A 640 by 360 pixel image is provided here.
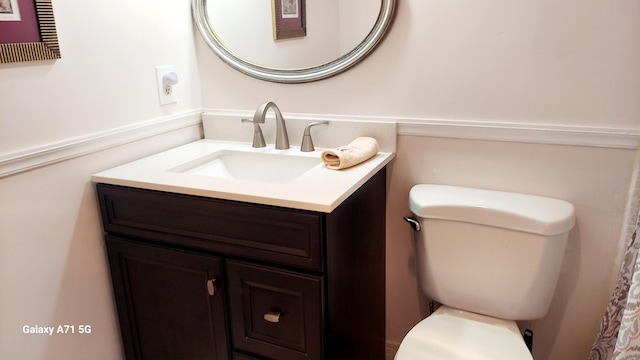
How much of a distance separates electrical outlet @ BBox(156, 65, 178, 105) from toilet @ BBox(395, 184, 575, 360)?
90 cm

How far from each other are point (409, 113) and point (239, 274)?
2.38ft

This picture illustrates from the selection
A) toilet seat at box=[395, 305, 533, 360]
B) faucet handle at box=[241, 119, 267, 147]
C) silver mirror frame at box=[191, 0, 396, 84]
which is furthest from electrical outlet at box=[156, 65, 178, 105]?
toilet seat at box=[395, 305, 533, 360]

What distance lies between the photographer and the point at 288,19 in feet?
5.00

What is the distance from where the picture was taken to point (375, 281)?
1.55 metres

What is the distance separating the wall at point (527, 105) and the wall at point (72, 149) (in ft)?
1.86

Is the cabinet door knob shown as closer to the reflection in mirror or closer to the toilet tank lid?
the toilet tank lid

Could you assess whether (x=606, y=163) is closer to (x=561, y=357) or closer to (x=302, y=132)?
(x=561, y=357)

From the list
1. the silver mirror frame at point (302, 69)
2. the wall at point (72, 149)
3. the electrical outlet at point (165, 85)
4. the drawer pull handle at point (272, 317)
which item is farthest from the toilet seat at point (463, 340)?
the electrical outlet at point (165, 85)

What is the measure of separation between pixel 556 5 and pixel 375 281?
0.99 meters

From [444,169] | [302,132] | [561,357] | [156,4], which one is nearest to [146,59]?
[156,4]

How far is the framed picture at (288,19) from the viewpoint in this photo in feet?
4.94

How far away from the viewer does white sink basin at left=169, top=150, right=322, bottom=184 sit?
1.48 meters

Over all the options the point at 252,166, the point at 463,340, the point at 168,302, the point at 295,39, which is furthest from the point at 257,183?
the point at 463,340

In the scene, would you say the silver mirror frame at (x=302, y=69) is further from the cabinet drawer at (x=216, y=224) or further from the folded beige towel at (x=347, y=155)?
the cabinet drawer at (x=216, y=224)
